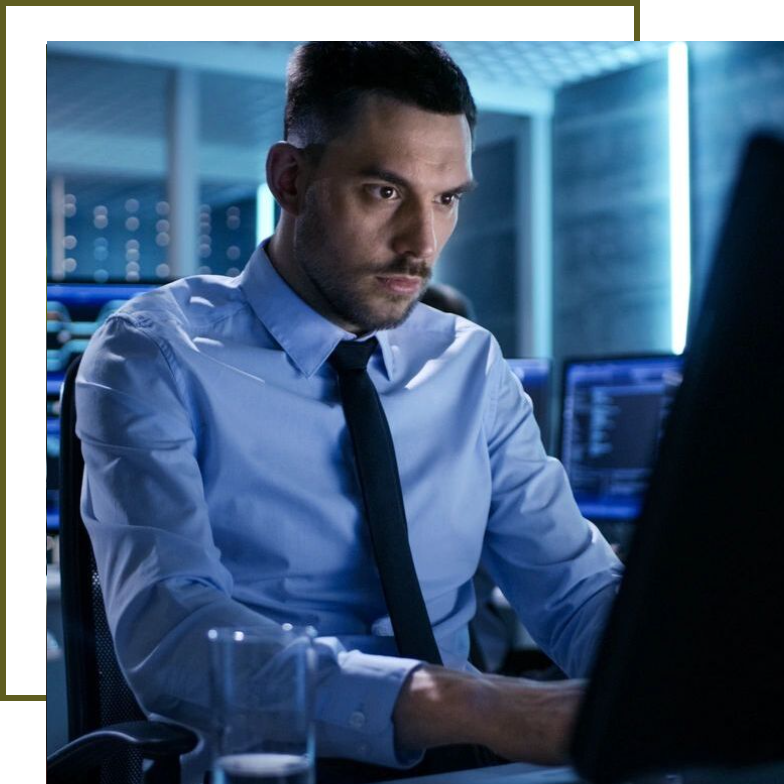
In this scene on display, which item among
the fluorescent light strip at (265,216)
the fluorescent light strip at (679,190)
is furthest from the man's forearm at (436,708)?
the fluorescent light strip at (265,216)

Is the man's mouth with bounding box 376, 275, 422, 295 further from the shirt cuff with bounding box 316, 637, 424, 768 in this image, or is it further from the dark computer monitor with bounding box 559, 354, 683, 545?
the dark computer monitor with bounding box 559, 354, 683, 545

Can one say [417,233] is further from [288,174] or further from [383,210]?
[288,174]

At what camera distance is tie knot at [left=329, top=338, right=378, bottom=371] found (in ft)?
4.58

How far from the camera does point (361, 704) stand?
3.01 ft

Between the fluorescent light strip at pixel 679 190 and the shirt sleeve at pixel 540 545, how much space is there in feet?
11.0

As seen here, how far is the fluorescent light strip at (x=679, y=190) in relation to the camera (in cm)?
479

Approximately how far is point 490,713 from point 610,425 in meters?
2.19

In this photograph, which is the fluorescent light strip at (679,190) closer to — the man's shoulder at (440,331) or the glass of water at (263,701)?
the man's shoulder at (440,331)

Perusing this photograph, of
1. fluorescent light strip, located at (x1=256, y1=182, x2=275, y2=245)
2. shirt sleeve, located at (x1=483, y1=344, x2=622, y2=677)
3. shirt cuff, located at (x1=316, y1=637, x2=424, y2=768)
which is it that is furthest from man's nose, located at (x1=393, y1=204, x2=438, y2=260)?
fluorescent light strip, located at (x1=256, y1=182, x2=275, y2=245)

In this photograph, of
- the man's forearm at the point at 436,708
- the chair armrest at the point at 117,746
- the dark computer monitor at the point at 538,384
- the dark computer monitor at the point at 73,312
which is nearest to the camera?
the man's forearm at the point at 436,708

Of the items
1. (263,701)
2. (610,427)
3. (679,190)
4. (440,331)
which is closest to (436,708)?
(263,701)

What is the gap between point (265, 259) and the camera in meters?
1.49

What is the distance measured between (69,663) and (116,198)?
7.30m

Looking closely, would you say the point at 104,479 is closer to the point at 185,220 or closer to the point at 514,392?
the point at 514,392
